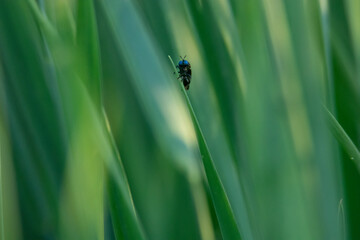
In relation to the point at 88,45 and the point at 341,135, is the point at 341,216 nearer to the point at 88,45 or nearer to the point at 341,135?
the point at 341,135

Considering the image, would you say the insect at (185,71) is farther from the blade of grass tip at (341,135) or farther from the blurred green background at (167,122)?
the blade of grass tip at (341,135)

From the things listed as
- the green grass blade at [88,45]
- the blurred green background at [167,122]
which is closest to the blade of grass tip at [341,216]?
the blurred green background at [167,122]

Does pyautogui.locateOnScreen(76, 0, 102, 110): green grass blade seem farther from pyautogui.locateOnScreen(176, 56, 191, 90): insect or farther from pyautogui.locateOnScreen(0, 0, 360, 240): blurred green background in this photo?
pyautogui.locateOnScreen(176, 56, 191, 90): insect

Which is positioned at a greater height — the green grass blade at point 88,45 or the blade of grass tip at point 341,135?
the green grass blade at point 88,45

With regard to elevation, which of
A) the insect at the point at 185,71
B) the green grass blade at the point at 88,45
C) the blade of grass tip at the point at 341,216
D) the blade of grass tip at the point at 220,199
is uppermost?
the green grass blade at the point at 88,45

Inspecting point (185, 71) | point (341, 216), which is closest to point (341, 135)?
point (341, 216)

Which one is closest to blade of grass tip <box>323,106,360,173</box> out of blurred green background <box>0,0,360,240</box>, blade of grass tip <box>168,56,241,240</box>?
blurred green background <box>0,0,360,240</box>
